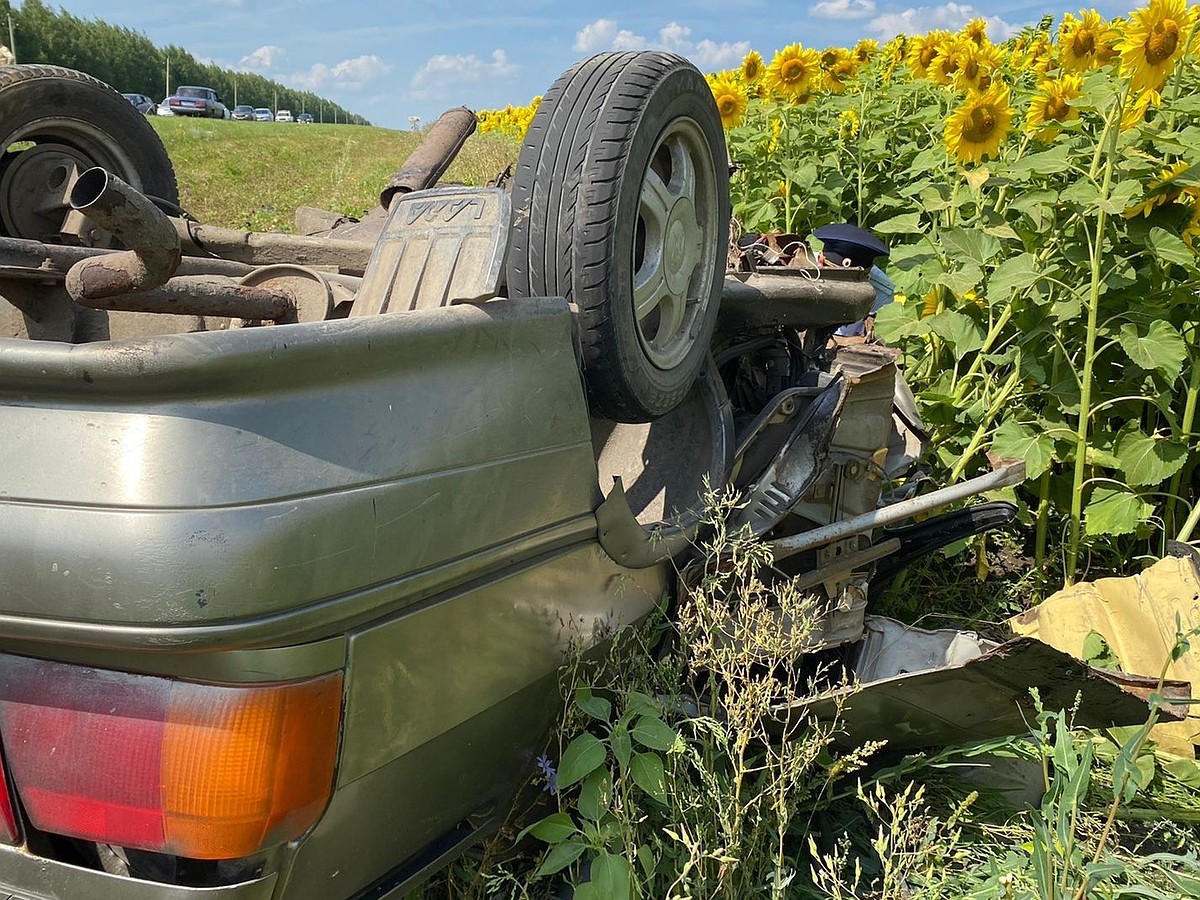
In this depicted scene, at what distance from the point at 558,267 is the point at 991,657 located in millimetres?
1286

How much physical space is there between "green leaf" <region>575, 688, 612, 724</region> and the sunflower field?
8.19ft

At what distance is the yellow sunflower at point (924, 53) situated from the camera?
549cm

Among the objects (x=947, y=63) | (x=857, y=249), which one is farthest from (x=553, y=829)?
(x=947, y=63)

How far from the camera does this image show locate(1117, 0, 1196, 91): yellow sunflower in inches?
132

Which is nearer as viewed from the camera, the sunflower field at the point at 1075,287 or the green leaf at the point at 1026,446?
the sunflower field at the point at 1075,287

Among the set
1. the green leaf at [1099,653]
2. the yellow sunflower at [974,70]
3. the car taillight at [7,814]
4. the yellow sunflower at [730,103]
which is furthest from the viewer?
the yellow sunflower at [730,103]

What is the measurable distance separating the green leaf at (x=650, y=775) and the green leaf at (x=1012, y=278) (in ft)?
8.85

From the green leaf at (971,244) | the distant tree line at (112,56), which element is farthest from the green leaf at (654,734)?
the distant tree line at (112,56)

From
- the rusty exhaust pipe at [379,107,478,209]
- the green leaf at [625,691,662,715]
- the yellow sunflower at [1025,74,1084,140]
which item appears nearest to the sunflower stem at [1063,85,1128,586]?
the yellow sunflower at [1025,74,1084,140]

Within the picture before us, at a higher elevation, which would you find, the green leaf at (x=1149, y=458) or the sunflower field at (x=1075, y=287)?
the sunflower field at (x=1075, y=287)

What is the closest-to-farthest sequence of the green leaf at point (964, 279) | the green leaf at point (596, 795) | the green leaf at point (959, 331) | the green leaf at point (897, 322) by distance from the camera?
the green leaf at point (596, 795) < the green leaf at point (964, 279) < the green leaf at point (959, 331) < the green leaf at point (897, 322)

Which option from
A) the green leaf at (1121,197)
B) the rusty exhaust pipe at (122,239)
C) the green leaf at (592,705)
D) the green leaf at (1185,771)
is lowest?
the green leaf at (1185,771)

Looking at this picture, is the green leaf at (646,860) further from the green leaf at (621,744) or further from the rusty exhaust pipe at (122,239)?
the rusty exhaust pipe at (122,239)

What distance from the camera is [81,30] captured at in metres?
58.6
